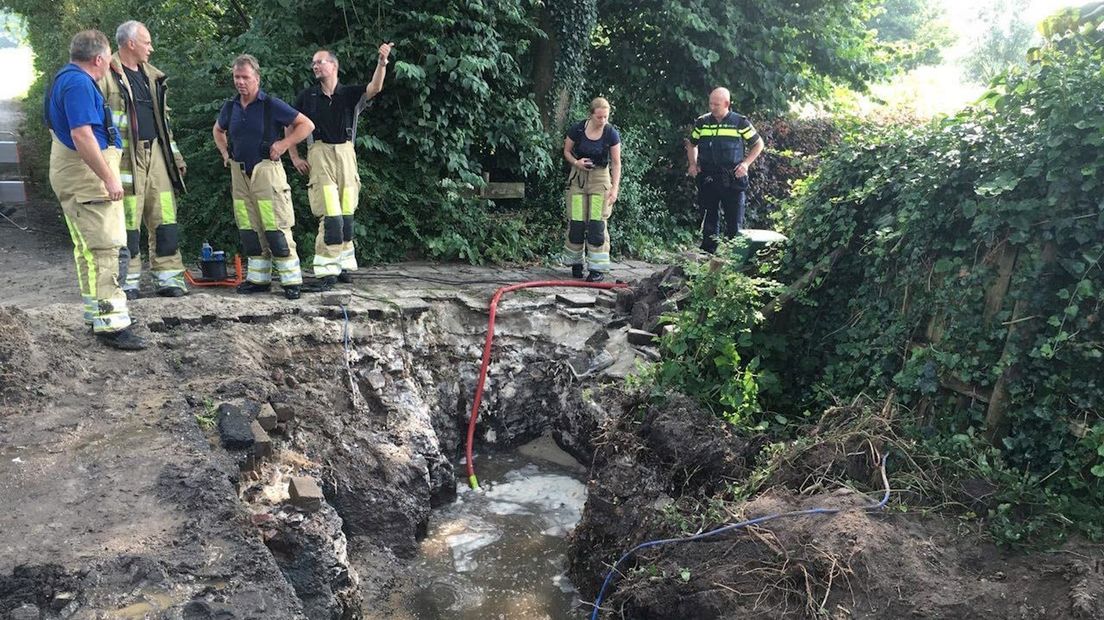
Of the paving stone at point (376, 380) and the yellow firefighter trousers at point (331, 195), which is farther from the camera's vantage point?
the yellow firefighter trousers at point (331, 195)

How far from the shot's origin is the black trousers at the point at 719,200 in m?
8.48

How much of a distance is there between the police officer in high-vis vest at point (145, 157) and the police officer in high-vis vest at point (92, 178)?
0.62 metres

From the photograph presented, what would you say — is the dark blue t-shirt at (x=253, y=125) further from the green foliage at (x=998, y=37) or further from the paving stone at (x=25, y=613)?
the green foliage at (x=998, y=37)

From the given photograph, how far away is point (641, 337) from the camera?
22.6 ft

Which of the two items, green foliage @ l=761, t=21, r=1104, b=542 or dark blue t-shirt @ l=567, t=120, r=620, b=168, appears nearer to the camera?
green foliage @ l=761, t=21, r=1104, b=542

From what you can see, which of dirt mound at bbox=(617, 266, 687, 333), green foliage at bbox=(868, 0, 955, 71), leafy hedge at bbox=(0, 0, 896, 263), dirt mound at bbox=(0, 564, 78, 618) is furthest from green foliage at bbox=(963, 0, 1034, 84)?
dirt mound at bbox=(0, 564, 78, 618)

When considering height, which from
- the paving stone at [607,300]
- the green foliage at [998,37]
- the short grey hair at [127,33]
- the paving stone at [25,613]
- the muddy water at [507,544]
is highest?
the green foliage at [998,37]

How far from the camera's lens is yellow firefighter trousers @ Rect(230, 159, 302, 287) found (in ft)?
22.1

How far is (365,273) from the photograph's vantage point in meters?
8.26

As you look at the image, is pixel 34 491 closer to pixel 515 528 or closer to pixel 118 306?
pixel 118 306

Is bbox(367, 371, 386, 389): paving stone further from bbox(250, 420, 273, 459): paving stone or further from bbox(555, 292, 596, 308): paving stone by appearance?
bbox(555, 292, 596, 308): paving stone

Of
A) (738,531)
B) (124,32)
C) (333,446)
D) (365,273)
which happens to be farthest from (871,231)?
(124,32)

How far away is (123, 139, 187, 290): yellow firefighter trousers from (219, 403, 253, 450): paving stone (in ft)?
7.58

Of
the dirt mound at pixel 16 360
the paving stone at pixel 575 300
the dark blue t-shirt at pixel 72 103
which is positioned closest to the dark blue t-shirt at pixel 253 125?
the dark blue t-shirt at pixel 72 103
